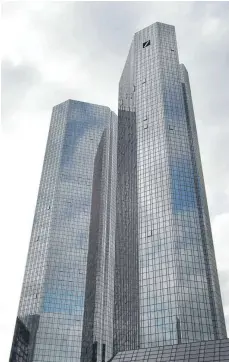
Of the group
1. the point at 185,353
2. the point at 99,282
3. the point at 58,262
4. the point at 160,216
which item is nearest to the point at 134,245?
the point at 160,216

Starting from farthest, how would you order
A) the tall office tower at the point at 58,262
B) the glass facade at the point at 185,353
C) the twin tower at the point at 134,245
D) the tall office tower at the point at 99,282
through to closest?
the tall office tower at the point at 99,282 → the tall office tower at the point at 58,262 → the twin tower at the point at 134,245 → the glass facade at the point at 185,353

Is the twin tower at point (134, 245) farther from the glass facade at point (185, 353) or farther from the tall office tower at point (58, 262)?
the tall office tower at point (58, 262)

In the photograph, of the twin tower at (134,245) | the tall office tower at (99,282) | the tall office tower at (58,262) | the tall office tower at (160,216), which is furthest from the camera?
the tall office tower at (99,282)

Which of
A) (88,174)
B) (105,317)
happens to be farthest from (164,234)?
(88,174)

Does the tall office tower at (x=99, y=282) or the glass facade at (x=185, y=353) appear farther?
the tall office tower at (x=99, y=282)

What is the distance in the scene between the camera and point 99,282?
552 ft

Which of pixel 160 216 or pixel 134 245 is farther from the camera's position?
pixel 134 245

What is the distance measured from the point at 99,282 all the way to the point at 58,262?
20515 mm

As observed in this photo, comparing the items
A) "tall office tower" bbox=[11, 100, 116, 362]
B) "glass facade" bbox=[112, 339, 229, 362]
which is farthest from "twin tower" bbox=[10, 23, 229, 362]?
"tall office tower" bbox=[11, 100, 116, 362]

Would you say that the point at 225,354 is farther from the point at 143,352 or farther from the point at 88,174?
the point at 88,174

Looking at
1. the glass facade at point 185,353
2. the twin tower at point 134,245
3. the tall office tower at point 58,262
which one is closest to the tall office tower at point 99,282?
the twin tower at point 134,245

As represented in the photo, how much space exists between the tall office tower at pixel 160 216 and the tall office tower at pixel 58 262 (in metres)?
17.0

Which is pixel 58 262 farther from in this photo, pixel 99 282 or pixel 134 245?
pixel 134 245

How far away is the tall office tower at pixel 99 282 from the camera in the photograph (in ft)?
486
